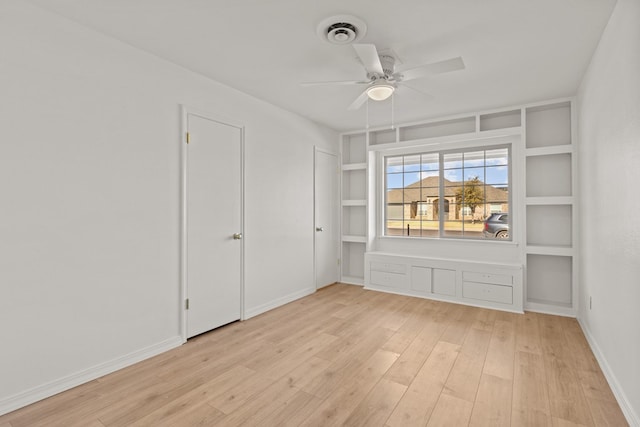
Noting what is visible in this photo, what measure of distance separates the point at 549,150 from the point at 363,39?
2822 mm

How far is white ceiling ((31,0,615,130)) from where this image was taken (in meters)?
2.06

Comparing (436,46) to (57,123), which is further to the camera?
(436,46)

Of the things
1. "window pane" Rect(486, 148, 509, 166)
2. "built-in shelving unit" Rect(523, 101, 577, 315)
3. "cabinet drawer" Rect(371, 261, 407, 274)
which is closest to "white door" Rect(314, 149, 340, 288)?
"cabinet drawer" Rect(371, 261, 407, 274)

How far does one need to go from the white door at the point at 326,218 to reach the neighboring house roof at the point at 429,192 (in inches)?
38.0

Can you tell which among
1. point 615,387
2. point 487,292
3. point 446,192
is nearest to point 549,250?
point 487,292

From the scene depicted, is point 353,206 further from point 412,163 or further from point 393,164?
point 412,163

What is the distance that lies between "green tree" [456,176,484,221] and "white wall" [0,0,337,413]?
346 cm

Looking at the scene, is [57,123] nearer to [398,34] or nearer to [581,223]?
[398,34]

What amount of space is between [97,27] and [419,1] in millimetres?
2288

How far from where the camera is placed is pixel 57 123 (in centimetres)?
216

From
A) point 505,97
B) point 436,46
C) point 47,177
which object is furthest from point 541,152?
point 47,177

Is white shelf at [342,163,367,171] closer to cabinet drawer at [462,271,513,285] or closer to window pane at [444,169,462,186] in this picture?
window pane at [444,169,462,186]

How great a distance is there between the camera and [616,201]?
2.15m

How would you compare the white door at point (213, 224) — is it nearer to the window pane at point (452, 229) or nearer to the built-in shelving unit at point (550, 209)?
the window pane at point (452, 229)
